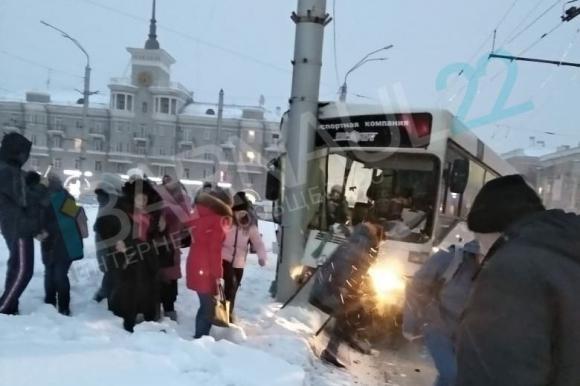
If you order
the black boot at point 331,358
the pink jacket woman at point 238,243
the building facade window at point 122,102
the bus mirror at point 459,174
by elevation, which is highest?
the building facade window at point 122,102

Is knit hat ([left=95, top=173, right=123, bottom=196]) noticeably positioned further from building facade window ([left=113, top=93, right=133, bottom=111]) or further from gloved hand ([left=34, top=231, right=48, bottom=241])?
building facade window ([left=113, top=93, right=133, bottom=111])

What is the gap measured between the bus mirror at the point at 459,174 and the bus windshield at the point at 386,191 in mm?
222

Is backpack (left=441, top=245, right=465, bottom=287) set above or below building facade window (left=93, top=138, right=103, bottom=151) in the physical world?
below

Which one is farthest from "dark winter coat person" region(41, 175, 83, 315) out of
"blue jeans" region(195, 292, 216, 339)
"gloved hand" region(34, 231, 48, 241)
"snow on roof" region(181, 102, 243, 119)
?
"snow on roof" region(181, 102, 243, 119)

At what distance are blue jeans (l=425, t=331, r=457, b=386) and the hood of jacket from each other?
4679 millimetres

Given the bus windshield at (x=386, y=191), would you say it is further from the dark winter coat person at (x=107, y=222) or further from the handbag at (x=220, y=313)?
the dark winter coat person at (x=107, y=222)

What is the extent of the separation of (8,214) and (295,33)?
533 cm

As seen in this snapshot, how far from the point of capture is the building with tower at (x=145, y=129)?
6319cm

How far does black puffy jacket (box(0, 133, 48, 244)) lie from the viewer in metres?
5.64

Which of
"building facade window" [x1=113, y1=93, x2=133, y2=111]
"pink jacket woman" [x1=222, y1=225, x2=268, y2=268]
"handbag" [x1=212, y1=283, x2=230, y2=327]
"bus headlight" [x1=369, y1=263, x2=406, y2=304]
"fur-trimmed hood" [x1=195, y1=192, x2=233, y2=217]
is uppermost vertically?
"building facade window" [x1=113, y1=93, x2=133, y2=111]

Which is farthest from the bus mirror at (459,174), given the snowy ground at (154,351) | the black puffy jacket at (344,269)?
the snowy ground at (154,351)

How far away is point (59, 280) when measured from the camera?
241 inches

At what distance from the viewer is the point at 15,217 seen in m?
5.71

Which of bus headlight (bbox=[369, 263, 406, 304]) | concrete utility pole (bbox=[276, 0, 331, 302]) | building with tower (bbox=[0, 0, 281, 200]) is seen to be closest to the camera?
bus headlight (bbox=[369, 263, 406, 304])
